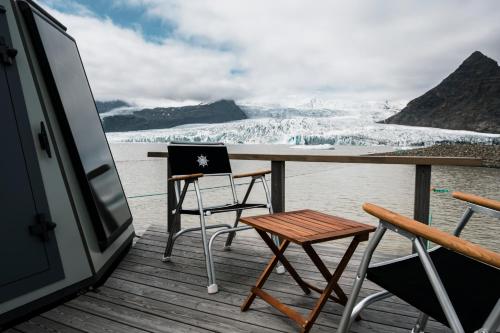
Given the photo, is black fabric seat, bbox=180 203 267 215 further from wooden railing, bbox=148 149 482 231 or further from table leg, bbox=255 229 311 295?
table leg, bbox=255 229 311 295

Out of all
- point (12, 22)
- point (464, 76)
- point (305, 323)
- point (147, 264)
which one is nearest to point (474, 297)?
point (305, 323)

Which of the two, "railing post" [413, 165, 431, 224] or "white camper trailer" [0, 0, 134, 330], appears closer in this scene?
"white camper trailer" [0, 0, 134, 330]

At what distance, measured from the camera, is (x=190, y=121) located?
655ft

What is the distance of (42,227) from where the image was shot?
1761 millimetres

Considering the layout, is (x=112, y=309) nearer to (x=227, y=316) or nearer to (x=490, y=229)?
(x=227, y=316)

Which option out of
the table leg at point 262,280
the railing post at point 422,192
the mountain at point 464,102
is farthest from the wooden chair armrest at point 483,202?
the mountain at point 464,102

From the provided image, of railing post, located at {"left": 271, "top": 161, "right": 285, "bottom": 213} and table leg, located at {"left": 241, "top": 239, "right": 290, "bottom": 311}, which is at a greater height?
railing post, located at {"left": 271, "top": 161, "right": 285, "bottom": 213}

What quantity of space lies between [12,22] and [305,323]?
217 centimetres

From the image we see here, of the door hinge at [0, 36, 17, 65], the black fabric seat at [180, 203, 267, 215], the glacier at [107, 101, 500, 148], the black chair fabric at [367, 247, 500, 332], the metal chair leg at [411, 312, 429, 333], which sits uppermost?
the door hinge at [0, 36, 17, 65]

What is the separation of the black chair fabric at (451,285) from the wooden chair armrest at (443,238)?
0.79 ft

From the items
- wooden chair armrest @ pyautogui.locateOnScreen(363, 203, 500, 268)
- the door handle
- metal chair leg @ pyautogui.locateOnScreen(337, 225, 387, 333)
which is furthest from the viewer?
the door handle

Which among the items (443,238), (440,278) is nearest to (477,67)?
(440,278)

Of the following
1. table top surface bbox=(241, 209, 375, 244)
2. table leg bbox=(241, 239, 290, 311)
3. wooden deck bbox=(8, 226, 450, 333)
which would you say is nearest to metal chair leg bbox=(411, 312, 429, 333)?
wooden deck bbox=(8, 226, 450, 333)

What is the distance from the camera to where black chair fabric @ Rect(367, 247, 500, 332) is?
0.97 metres
